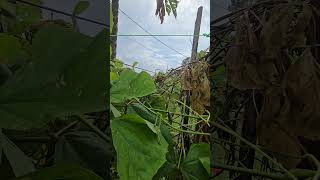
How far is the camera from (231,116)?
792 millimetres

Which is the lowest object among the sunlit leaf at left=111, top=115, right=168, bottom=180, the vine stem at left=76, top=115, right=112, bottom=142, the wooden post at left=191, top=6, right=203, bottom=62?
the sunlit leaf at left=111, top=115, right=168, bottom=180

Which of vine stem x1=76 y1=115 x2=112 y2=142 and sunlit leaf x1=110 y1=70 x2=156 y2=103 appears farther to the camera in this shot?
sunlit leaf x1=110 y1=70 x2=156 y2=103

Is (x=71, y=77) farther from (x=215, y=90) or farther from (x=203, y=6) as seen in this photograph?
(x=203, y=6)

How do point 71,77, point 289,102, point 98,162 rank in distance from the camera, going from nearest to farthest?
point 71,77 → point 98,162 → point 289,102

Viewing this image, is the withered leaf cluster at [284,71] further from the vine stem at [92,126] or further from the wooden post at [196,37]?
the wooden post at [196,37]

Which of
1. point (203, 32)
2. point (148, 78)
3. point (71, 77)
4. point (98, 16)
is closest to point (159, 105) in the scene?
point (203, 32)

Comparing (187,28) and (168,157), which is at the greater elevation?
(187,28)

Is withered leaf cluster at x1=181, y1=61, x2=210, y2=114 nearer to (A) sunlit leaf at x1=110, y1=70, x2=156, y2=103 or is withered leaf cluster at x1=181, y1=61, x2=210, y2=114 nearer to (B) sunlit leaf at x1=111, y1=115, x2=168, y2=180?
(A) sunlit leaf at x1=110, y1=70, x2=156, y2=103

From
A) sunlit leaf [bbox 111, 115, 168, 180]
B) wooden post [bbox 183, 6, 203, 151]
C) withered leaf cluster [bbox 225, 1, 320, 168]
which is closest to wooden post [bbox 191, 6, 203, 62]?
wooden post [bbox 183, 6, 203, 151]

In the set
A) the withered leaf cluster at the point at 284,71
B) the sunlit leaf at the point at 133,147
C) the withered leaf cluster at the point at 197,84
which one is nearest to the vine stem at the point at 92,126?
the sunlit leaf at the point at 133,147

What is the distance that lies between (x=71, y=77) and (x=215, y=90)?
67 centimetres

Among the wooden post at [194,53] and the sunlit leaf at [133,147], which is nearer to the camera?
the sunlit leaf at [133,147]

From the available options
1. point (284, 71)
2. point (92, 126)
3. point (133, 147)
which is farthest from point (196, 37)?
point (92, 126)

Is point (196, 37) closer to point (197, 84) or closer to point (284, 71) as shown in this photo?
point (197, 84)
